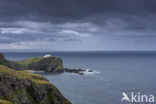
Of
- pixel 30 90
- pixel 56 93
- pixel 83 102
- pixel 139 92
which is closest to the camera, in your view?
pixel 30 90

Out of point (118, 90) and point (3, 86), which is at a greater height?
point (3, 86)

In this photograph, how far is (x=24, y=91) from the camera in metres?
69.0

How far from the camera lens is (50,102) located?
77188mm

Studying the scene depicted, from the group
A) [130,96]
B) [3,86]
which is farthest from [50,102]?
[130,96]

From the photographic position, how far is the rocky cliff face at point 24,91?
63344 mm

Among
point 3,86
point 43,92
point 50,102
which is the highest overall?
point 3,86

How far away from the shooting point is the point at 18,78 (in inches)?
2781

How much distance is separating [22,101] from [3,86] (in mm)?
8754

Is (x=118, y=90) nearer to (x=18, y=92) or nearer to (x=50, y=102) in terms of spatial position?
(x=50, y=102)

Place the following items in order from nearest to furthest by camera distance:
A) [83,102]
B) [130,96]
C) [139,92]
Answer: [83,102], [130,96], [139,92]

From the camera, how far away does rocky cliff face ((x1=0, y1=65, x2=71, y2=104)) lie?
63.3 metres

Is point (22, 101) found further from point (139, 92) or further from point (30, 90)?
point (139, 92)

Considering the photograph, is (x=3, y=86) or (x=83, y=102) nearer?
(x=3, y=86)

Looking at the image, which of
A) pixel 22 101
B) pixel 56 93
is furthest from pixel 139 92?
pixel 22 101
